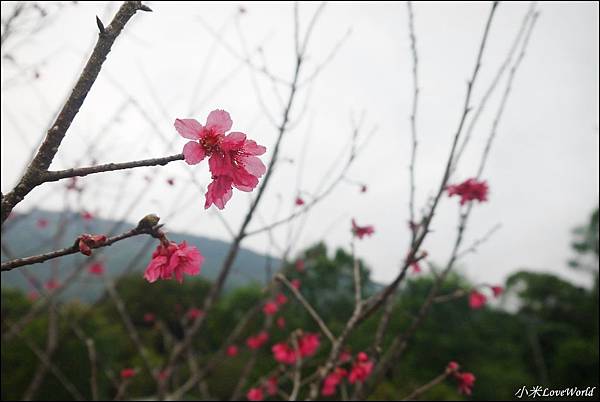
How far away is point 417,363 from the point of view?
19422mm

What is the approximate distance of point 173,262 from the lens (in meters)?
0.98

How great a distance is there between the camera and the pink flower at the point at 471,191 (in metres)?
2.84

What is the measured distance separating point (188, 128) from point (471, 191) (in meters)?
2.50

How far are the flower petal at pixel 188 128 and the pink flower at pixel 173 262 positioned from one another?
286 mm

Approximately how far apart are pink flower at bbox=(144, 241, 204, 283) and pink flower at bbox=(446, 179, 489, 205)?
2310mm

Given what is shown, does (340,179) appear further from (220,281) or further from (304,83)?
(220,281)

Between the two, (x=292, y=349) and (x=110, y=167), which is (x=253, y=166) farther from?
Answer: (x=292, y=349)

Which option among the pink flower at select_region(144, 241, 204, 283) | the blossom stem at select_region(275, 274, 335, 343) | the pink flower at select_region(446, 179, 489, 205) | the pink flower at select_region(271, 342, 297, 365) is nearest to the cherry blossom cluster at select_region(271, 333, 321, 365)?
the pink flower at select_region(271, 342, 297, 365)

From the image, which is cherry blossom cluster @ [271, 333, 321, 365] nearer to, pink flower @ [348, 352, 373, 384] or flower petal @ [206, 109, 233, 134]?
pink flower @ [348, 352, 373, 384]

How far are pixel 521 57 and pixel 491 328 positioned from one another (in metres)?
24.1

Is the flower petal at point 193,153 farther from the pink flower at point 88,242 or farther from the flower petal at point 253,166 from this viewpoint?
the pink flower at point 88,242

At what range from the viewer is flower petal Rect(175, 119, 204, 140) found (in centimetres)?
91

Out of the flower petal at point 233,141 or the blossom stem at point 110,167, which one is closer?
the blossom stem at point 110,167

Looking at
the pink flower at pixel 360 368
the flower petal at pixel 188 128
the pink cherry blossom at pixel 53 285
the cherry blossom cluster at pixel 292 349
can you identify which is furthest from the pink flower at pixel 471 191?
the pink cherry blossom at pixel 53 285
